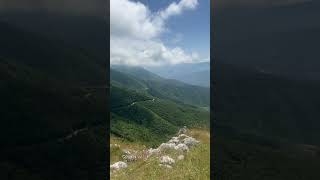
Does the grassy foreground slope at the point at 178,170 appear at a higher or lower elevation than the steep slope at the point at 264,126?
lower


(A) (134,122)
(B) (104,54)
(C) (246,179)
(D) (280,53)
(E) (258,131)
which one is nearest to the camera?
(B) (104,54)

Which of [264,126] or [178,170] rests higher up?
[264,126]

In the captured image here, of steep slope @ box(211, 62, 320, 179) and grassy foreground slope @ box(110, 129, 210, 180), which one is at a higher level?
steep slope @ box(211, 62, 320, 179)

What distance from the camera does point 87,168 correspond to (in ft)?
70.0

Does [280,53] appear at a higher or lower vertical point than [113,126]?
higher

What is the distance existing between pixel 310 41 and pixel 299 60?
1.97 metres

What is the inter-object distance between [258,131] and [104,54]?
17038mm

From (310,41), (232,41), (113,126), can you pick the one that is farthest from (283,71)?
(113,126)

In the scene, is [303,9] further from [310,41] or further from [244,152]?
[244,152]

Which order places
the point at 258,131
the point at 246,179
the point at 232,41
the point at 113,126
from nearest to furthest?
the point at 246,179
the point at 232,41
the point at 258,131
the point at 113,126

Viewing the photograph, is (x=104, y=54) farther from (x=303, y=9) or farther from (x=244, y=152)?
(x=303, y=9)

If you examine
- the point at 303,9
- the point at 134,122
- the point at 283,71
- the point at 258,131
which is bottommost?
the point at 134,122

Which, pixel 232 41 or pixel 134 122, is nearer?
pixel 232 41

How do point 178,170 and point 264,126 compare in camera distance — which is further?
point 264,126
